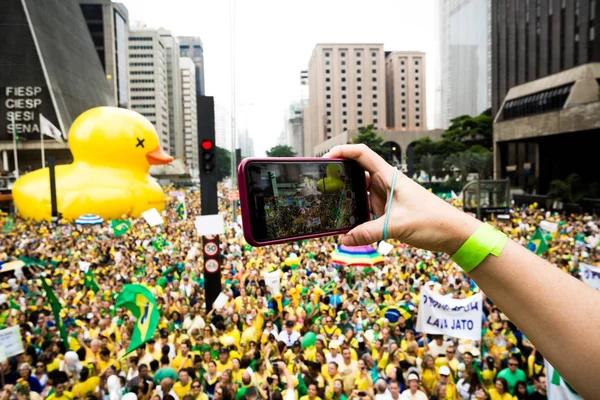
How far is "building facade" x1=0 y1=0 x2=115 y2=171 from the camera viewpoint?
40750 millimetres

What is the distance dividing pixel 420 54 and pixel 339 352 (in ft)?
442

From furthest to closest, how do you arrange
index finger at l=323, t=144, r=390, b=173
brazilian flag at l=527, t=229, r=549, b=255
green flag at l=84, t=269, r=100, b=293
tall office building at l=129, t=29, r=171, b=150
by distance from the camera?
tall office building at l=129, t=29, r=171, b=150 < brazilian flag at l=527, t=229, r=549, b=255 < green flag at l=84, t=269, r=100, b=293 < index finger at l=323, t=144, r=390, b=173

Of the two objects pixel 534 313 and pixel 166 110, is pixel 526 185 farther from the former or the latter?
pixel 166 110

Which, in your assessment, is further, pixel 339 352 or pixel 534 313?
pixel 339 352

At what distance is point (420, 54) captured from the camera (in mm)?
130375

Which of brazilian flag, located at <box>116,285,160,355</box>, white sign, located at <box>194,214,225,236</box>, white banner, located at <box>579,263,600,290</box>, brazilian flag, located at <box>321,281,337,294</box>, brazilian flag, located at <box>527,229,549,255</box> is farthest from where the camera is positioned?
brazilian flag, located at <box>527,229,549,255</box>

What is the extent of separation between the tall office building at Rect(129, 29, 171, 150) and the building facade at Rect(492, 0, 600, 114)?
80.0 metres

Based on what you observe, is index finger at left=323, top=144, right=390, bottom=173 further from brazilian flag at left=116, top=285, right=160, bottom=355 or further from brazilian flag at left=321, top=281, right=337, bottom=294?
brazilian flag at left=321, top=281, right=337, bottom=294

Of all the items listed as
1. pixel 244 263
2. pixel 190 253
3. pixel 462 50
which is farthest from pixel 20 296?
pixel 462 50

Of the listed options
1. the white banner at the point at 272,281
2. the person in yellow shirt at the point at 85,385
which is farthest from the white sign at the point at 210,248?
the person in yellow shirt at the point at 85,385

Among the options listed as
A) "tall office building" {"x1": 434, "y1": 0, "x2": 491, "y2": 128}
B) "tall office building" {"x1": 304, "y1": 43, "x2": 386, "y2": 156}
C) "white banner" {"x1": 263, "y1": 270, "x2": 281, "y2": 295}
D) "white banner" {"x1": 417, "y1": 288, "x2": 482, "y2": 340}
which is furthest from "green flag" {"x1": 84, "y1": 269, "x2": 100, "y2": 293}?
"tall office building" {"x1": 304, "y1": 43, "x2": 386, "y2": 156}

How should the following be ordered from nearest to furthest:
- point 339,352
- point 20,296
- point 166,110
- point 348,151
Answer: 1. point 348,151
2. point 339,352
3. point 20,296
4. point 166,110

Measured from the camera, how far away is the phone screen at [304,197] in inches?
66.2

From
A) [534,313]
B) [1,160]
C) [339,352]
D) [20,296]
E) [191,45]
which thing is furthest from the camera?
[191,45]
